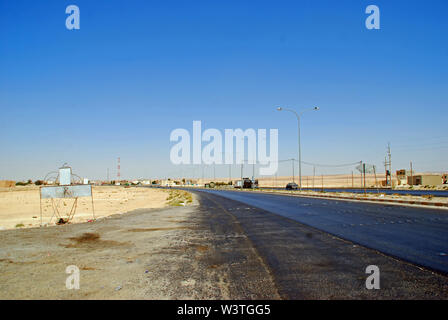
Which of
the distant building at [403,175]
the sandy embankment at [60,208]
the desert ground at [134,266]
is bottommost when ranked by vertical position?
the sandy embankment at [60,208]

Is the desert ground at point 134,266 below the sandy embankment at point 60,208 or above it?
above

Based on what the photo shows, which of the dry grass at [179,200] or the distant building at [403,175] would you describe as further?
the distant building at [403,175]

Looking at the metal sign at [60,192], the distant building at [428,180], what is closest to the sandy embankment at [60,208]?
the metal sign at [60,192]

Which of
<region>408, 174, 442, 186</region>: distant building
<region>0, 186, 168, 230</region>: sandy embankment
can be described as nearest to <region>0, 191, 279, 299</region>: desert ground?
<region>0, 186, 168, 230</region>: sandy embankment

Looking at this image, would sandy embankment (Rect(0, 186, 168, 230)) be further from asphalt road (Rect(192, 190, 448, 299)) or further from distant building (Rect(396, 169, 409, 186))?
distant building (Rect(396, 169, 409, 186))

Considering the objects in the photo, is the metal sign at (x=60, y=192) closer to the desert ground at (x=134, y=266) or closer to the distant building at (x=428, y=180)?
the desert ground at (x=134, y=266)

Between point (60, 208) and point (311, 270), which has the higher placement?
point (311, 270)

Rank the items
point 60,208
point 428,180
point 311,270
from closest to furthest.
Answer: point 311,270
point 60,208
point 428,180

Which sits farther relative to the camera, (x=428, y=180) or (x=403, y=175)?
(x=403, y=175)

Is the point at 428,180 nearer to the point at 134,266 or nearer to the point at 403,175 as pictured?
the point at 403,175

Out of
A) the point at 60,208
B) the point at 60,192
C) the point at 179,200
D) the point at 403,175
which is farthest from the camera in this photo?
the point at 403,175

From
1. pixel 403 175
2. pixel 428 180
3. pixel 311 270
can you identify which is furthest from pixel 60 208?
pixel 403 175

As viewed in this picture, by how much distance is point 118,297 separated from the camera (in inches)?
195
